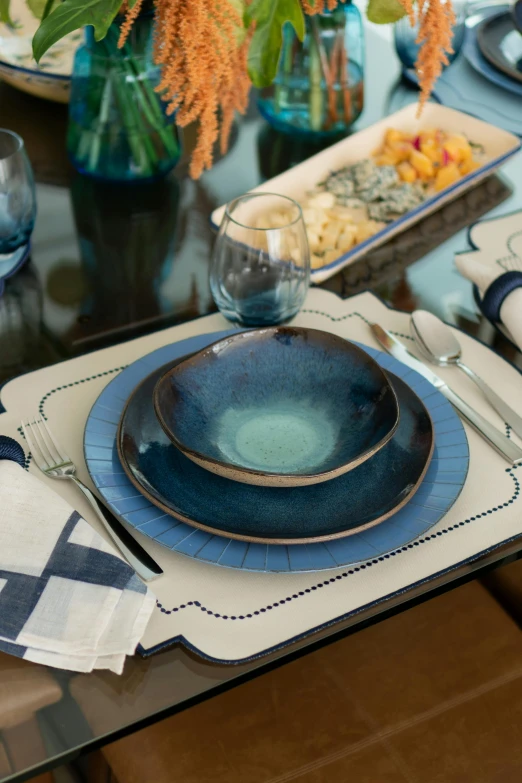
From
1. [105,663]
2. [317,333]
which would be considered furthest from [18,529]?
[317,333]

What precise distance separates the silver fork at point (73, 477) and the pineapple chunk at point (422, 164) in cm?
67

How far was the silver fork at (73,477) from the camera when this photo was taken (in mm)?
688

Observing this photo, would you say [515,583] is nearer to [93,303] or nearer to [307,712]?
[307,712]

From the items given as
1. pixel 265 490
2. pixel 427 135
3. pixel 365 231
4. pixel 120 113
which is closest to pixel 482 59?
pixel 427 135

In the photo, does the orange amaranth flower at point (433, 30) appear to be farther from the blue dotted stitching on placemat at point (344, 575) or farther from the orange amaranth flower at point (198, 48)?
the blue dotted stitching on placemat at point (344, 575)

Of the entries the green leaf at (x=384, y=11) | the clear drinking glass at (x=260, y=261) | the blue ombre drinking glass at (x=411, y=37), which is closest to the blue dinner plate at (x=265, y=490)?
the clear drinking glass at (x=260, y=261)

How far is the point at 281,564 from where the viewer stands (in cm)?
67

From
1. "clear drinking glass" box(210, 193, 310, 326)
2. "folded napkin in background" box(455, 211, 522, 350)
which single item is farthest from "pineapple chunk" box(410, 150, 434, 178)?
"clear drinking glass" box(210, 193, 310, 326)

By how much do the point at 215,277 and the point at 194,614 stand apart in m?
0.39

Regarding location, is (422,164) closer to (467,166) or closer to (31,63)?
(467,166)

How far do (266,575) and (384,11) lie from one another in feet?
1.94

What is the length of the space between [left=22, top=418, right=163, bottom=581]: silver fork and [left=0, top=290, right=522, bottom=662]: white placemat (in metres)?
0.01

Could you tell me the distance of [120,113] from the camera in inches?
43.9

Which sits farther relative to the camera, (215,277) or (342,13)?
(342,13)
